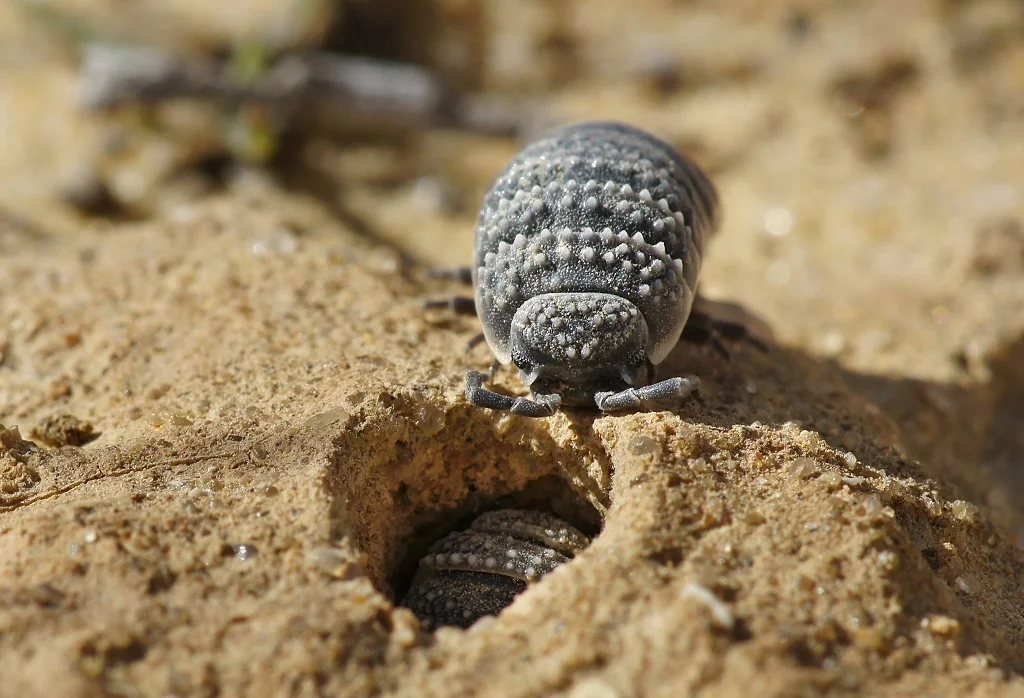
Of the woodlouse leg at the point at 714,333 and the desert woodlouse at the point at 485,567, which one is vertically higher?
the woodlouse leg at the point at 714,333

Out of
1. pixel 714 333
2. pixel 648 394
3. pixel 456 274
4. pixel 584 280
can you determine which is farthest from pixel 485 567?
pixel 456 274

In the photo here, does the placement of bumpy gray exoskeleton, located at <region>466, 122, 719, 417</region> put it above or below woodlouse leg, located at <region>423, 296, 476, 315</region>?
above

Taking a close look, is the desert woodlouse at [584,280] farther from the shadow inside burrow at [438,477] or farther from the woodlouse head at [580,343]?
the shadow inside burrow at [438,477]

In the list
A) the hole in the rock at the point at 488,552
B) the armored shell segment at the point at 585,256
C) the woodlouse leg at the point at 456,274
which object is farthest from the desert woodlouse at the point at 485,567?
the woodlouse leg at the point at 456,274

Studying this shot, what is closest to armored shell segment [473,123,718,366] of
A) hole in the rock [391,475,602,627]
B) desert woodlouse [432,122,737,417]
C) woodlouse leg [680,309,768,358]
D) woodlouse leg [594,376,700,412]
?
desert woodlouse [432,122,737,417]

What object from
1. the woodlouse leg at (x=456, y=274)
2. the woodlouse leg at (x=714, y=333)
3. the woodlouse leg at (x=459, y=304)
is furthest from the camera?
the woodlouse leg at (x=456, y=274)

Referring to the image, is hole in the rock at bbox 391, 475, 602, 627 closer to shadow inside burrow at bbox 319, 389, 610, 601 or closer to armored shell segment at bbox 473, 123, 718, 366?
shadow inside burrow at bbox 319, 389, 610, 601

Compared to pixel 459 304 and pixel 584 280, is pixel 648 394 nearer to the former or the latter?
pixel 584 280

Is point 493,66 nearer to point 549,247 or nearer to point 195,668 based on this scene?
point 549,247
